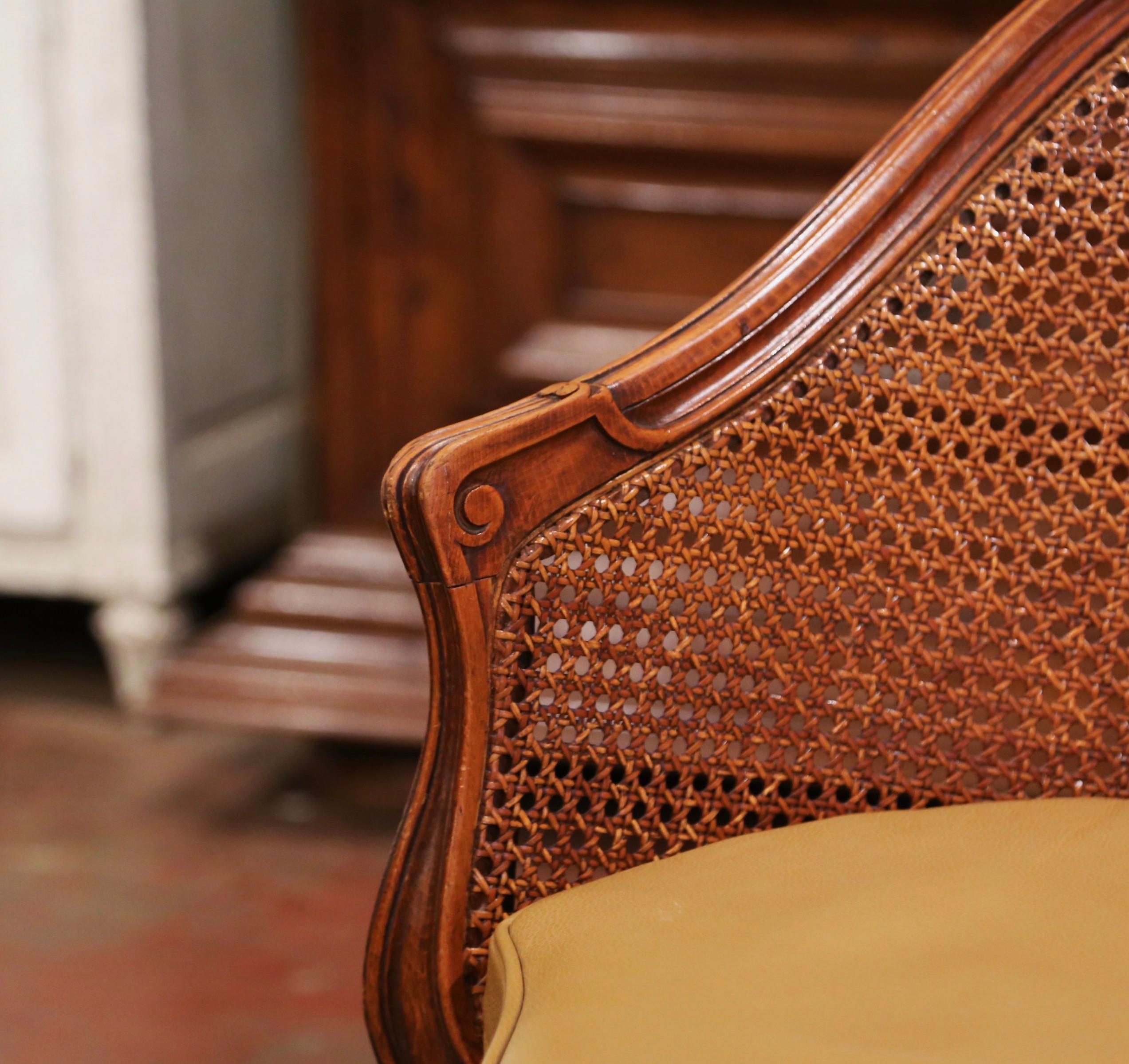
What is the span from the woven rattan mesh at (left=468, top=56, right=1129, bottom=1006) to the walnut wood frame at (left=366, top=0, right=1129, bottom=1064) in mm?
22

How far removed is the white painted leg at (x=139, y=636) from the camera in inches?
71.7

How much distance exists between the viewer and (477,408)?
5.84 ft

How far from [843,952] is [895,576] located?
271 millimetres

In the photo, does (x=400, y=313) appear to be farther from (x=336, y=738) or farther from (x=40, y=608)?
(x=40, y=608)

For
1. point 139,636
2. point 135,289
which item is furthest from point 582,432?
point 139,636

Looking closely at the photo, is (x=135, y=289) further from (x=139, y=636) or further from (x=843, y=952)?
(x=843, y=952)

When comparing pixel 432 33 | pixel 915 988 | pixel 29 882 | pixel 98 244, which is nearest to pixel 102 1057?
pixel 29 882

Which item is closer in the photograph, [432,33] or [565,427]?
[565,427]

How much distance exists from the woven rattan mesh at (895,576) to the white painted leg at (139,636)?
1154mm

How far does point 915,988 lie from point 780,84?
1.25m

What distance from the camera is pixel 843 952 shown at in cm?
59

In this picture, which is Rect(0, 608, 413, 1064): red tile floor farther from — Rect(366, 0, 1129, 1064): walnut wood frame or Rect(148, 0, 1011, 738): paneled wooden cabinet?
Rect(366, 0, 1129, 1064): walnut wood frame

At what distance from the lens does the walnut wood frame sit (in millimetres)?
657

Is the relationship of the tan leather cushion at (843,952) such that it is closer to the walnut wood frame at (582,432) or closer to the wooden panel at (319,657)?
the walnut wood frame at (582,432)
